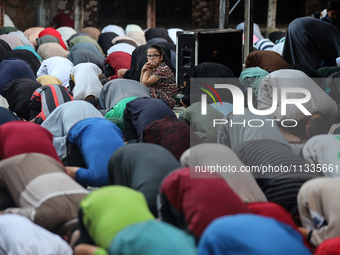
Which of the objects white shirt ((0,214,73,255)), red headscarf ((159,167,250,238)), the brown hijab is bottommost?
white shirt ((0,214,73,255))

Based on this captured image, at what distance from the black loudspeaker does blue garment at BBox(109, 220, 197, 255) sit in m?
5.24

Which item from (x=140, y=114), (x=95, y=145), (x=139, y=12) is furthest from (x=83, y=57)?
(x=139, y=12)

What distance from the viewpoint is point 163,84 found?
7.18m

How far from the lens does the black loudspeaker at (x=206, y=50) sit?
7949mm

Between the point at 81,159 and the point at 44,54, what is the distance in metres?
5.01

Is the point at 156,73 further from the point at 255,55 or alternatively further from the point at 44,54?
the point at 44,54

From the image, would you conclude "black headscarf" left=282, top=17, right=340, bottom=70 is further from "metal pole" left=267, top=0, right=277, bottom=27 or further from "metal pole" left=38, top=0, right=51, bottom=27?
"metal pole" left=38, top=0, right=51, bottom=27

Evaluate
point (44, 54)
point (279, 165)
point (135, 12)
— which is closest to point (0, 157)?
point (279, 165)

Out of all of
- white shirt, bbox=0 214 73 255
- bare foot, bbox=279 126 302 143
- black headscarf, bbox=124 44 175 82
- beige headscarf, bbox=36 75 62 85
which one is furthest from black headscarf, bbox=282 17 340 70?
white shirt, bbox=0 214 73 255

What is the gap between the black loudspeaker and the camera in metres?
7.95

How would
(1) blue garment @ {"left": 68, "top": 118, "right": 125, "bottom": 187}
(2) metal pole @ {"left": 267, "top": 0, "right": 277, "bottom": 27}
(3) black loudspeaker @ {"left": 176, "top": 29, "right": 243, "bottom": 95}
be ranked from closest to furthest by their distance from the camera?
(1) blue garment @ {"left": 68, "top": 118, "right": 125, "bottom": 187} → (3) black loudspeaker @ {"left": 176, "top": 29, "right": 243, "bottom": 95} → (2) metal pole @ {"left": 267, "top": 0, "right": 277, "bottom": 27}

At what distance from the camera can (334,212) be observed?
3.30 metres

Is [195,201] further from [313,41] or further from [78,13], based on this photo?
[78,13]

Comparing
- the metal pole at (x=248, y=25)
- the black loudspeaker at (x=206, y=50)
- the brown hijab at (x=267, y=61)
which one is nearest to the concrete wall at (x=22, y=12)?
the black loudspeaker at (x=206, y=50)
